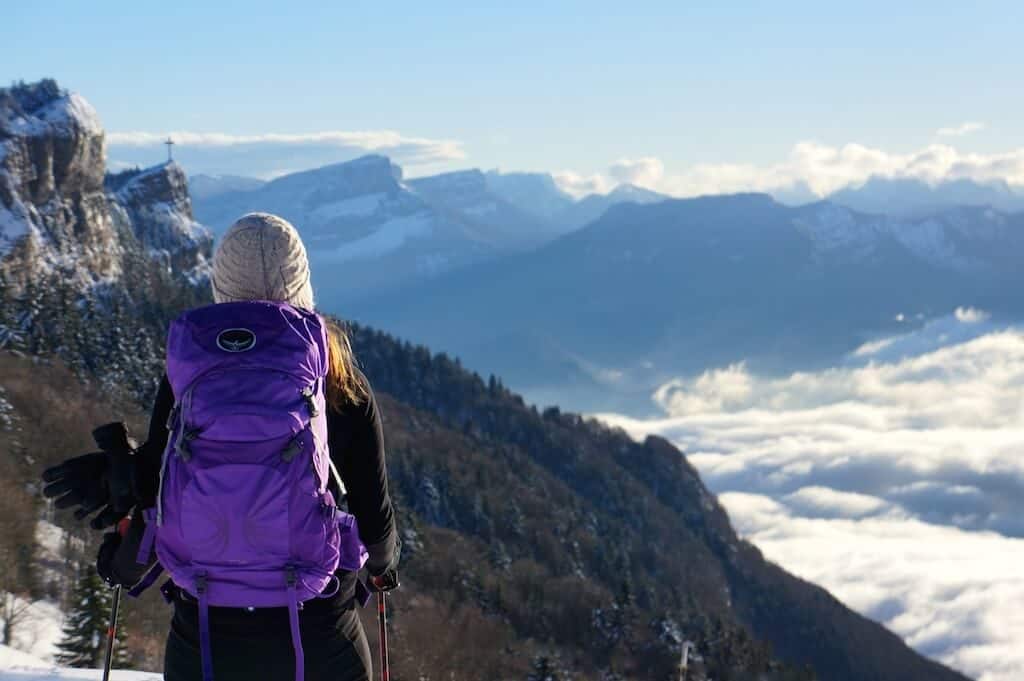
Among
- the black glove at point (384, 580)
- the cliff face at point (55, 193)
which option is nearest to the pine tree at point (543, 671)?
the black glove at point (384, 580)

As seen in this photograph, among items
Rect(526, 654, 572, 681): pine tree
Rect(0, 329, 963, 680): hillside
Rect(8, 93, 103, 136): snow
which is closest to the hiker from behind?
Rect(0, 329, 963, 680): hillside

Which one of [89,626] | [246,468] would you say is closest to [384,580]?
[246,468]

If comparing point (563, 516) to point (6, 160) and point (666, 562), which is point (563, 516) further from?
point (6, 160)

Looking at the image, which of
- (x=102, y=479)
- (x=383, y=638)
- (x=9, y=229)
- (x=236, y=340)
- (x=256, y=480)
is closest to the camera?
(x=256, y=480)

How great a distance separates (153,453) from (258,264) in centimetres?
111

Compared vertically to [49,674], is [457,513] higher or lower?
lower

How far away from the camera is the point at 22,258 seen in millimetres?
131375

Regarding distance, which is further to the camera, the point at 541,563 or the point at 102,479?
the point at 541,563

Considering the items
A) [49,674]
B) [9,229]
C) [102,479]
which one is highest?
[9,229]

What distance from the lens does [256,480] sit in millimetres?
3883

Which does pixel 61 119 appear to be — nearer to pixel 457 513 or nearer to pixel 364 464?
pixel 457 513

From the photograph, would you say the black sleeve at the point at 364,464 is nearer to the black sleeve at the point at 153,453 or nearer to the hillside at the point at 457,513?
the black sleeve at the point at 153,453


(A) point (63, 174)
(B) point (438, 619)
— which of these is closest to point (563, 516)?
(B) point (438, 619)

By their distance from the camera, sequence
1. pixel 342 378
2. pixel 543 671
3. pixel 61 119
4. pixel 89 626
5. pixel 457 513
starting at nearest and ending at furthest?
pixel 342 378 → pixel 89 626 → pixel 543 671 → pixel 457 513 → pixel 61 119
